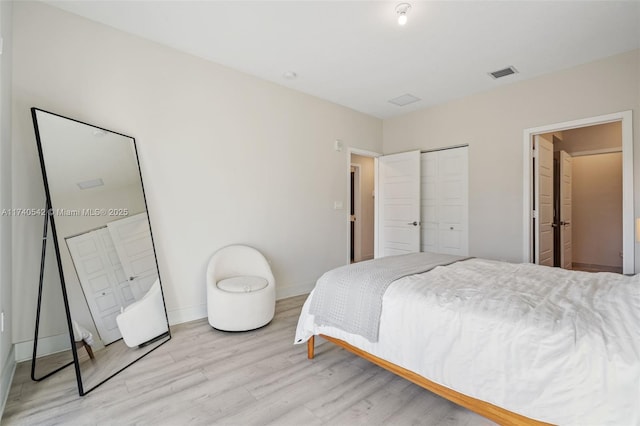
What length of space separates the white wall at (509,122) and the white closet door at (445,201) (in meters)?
0.12

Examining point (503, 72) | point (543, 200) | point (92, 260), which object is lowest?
point (92, 260)

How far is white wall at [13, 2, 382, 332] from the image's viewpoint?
232cm

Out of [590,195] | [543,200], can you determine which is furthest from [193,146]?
[590,195]

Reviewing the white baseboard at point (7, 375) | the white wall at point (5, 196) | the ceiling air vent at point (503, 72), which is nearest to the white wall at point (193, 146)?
the white wall at point (5, 196)

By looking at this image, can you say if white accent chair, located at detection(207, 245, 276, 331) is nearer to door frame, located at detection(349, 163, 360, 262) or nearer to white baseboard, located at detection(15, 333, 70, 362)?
white baseboard, located at detection(15, 333, 70, 362)

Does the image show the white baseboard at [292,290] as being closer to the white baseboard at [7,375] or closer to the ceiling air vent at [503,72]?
the white baseboard at [7,375]

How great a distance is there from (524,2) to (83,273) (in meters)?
3.86

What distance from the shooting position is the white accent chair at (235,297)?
275 cm

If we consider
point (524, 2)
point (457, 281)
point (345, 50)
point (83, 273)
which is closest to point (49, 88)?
point (83, 273)

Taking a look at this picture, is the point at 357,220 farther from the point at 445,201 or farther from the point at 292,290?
the point at 292,290

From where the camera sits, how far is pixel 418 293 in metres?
1.78

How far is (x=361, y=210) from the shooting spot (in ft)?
22.9

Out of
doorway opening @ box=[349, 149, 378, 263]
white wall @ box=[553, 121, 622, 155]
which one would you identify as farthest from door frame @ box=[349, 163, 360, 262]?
white wall @ box=[553, 121, 622, 155]

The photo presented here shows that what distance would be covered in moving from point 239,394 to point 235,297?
0.99 meters
